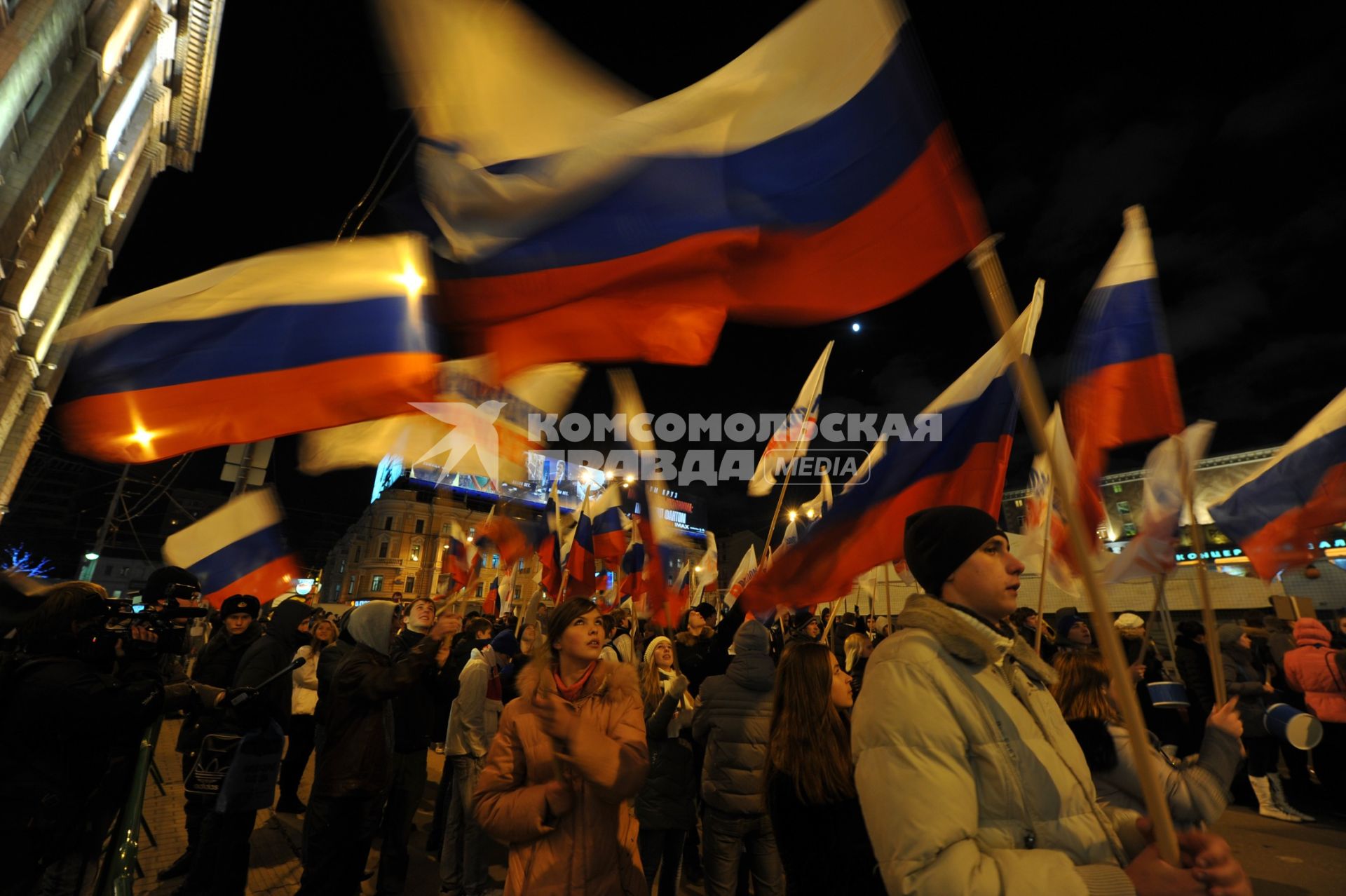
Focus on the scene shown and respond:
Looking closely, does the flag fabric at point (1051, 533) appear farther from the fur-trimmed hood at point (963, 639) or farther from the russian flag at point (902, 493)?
the fur-trimmed hood at point (963, 639)

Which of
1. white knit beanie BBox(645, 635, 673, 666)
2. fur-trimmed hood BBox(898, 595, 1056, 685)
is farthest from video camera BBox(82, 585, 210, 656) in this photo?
fur-trimmed hood BBox(898, 595, 1056, 685)

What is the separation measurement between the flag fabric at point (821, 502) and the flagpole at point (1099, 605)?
745 cm

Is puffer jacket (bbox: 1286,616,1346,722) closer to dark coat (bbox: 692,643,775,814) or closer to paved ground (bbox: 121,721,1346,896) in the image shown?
paved ground (bbox: 121,721,1346,896)

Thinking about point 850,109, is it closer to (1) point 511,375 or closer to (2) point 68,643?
(1) point 511,375

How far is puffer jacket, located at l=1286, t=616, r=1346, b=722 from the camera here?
712cm

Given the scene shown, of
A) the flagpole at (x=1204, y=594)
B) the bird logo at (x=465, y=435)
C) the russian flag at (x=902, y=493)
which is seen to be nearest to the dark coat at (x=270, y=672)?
the bird logo at (x=465, y=435)

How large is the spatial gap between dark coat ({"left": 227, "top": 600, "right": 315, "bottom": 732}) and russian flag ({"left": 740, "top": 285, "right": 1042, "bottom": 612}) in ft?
11.5

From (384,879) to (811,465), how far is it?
25939 millimetres

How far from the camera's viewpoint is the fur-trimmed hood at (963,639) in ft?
5.69

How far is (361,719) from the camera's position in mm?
4207

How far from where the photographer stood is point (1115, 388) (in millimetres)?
4914

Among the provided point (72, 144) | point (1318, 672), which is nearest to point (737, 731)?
point (1318, 672)

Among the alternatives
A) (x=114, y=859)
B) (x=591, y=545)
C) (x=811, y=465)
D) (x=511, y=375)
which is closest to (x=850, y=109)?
(x=511, y=375)

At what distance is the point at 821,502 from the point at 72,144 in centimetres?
2601
